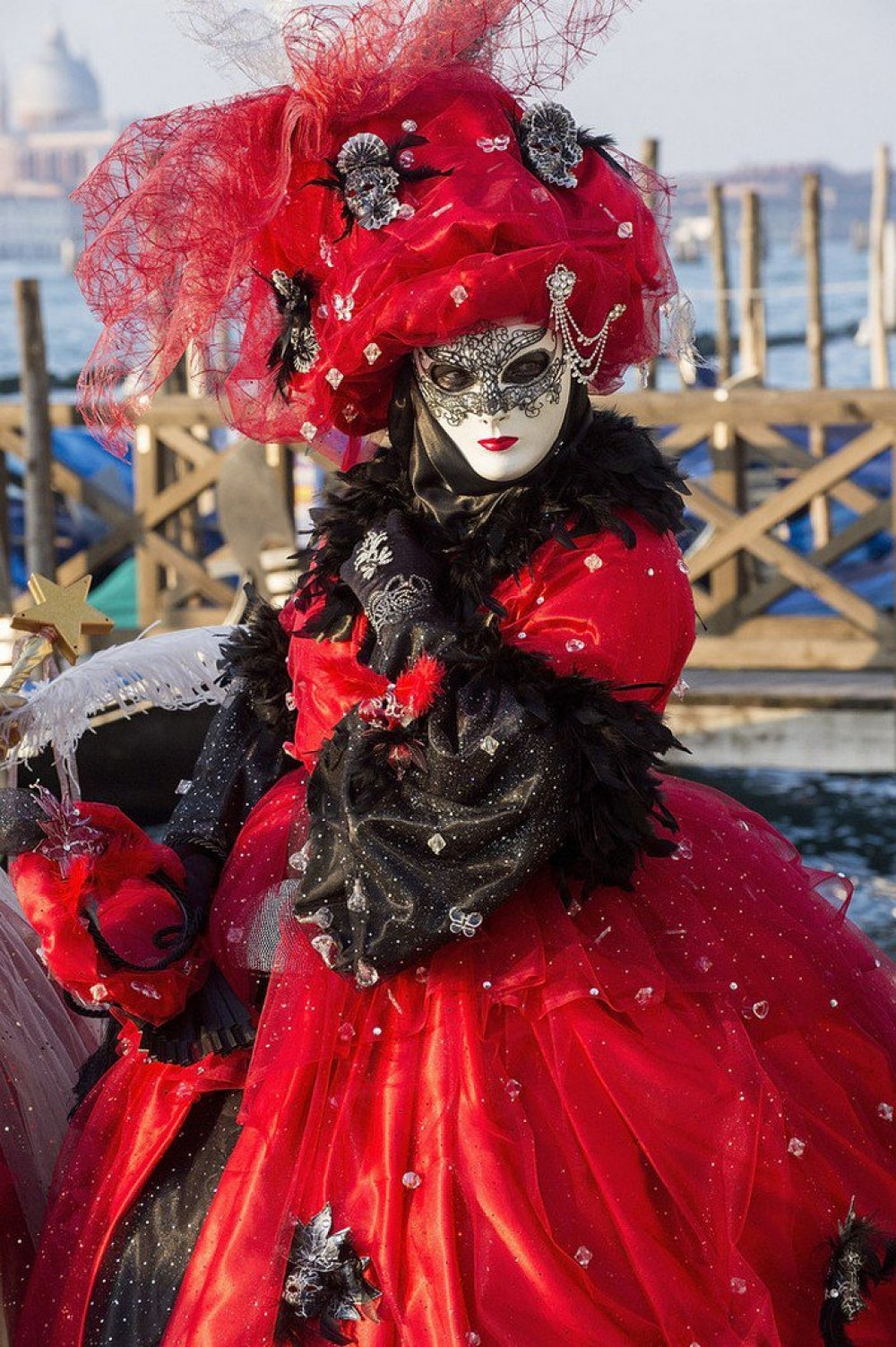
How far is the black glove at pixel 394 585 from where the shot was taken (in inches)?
76.9

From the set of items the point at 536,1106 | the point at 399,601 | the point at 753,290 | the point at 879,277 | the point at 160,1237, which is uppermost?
the point at 399,601

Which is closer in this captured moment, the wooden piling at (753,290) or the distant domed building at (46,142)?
the wooden piling at (753,290)

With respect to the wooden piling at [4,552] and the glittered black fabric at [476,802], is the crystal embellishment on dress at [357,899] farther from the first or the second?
the wooden piling at [4,552]

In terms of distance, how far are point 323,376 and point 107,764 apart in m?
3.71

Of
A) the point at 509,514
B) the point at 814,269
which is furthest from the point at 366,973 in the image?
the point at 814,269

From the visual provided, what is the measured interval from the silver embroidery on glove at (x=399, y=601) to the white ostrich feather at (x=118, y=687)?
54 cm

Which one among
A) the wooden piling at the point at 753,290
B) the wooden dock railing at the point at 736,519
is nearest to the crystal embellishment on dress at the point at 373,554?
the wooden dock railing at the point at 736,519

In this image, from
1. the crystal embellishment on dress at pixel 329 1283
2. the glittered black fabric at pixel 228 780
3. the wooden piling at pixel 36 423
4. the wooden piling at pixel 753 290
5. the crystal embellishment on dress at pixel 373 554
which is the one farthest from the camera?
the wooden piling at pixel 753 290

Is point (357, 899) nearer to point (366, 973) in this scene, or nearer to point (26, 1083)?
point (366, 973)

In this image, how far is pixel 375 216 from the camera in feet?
6.35

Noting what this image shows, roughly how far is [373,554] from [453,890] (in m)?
0.40

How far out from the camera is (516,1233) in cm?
180

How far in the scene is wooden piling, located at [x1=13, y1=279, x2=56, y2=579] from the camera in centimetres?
828

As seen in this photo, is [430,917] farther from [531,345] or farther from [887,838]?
[887,838]
